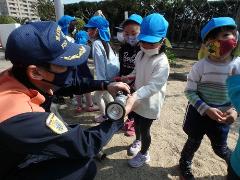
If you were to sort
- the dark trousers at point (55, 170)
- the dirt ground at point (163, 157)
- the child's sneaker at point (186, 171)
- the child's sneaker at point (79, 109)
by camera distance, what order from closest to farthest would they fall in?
the dark trousers at point (55, 170), the child's sneaker at point (186, 171), the dirt ground at point (163, 157), the child's sneaker at point (79, 109)

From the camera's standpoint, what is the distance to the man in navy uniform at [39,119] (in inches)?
51.7

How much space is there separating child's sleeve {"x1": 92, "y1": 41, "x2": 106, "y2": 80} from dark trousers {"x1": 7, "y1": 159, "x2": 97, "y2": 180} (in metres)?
1.91

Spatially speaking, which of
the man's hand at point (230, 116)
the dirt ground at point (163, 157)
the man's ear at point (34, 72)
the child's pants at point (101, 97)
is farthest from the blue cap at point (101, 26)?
the man's ear at point (34, 72)

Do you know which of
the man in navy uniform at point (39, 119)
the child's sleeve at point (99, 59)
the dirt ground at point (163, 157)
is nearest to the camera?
the man in navy uniform at point (39, 119)

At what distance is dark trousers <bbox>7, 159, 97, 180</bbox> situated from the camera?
162 cm

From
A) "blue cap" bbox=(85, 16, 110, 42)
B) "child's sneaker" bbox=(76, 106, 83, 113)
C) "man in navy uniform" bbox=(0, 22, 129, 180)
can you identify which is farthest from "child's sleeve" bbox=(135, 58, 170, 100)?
"child's sneaker" bbox=(76, 106, 83, 113)

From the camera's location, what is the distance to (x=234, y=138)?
3.58 metres

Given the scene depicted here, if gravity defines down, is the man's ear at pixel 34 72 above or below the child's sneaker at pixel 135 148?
above

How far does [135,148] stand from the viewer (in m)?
3.22

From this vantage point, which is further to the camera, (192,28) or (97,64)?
(192,28)

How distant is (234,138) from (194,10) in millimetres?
8609

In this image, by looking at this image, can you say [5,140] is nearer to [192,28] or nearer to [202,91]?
[202,91]

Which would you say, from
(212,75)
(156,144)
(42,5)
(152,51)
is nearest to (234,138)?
(156,144)

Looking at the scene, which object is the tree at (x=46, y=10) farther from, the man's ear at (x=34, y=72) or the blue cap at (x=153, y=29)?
the man's ear at (x=34, y=72)
